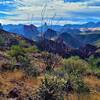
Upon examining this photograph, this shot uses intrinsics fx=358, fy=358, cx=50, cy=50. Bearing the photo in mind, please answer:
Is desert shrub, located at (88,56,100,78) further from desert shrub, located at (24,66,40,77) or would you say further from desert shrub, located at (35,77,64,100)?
desert shrub, located at (35,77,64,100)

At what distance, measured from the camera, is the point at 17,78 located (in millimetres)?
22203

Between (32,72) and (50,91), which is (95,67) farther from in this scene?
(50,91)

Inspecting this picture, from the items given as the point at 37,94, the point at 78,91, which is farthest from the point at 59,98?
the point at 78,91

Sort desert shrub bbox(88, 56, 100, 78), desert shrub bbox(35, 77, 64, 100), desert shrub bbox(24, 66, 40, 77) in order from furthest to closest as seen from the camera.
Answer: desert shrub bbox(88, 56, 100, 78)
desert shrub bbox(24, 66, 40, 77)
desert shrub bbox(35, 77, 64, 100)

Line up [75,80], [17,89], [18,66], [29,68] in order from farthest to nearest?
[18,66], [29,68], [75,80], [17,89]

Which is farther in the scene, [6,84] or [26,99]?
[6,84]

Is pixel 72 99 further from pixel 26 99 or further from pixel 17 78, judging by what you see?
pixel 17 78

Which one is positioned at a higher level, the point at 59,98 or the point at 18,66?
the point at 59,98

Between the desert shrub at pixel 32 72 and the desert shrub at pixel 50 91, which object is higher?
the desert shrub at pixel 50 91

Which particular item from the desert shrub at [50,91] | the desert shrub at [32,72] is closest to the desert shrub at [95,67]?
the desert shrub at [32,72]

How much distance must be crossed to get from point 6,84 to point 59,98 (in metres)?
5.04

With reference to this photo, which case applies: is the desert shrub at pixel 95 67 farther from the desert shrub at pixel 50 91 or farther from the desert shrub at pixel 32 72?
the desert shrub at pixel 50 91

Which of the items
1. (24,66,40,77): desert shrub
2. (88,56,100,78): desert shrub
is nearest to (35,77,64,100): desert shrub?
(24,66,40,77): desert shrub

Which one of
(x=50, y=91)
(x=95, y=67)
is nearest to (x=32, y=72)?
(x=50, y=91)
